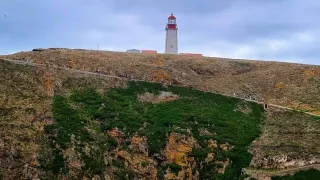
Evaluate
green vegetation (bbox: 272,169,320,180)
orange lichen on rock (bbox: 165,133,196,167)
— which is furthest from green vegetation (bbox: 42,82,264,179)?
green vegetation (bbox: 272,169,320,180)

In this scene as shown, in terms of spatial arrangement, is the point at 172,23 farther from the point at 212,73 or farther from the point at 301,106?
the point at 301,106

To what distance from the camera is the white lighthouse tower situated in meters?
98.2

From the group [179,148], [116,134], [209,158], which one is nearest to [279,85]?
[209,158]

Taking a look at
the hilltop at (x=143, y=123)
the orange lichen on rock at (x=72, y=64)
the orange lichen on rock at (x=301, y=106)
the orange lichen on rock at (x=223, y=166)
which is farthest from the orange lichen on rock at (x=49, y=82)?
the orange lichen on rock at (x=301, y=106)

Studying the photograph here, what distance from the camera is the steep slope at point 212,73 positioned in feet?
217

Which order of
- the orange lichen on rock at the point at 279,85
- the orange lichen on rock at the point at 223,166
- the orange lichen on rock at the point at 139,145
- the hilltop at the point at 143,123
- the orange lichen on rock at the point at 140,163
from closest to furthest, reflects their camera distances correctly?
the hilltop at the point at 143,123 < the orange lichen on rock at the point at 140,163 < the orange lichen on rock at the point at 223,166 < the orange lichen on rock at the point at 139,145 < the orange lichen on rock at the point at 279,85

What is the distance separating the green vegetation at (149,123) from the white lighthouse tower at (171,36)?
36267 mm

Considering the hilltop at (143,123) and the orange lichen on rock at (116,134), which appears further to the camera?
the orange lichen on rock at (116,134)

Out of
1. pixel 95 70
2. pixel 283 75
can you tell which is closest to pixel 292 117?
pixel 283 75

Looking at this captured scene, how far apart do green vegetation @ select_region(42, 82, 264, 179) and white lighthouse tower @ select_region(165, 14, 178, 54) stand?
3627 centimetres

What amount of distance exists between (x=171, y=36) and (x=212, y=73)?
25.5 meters

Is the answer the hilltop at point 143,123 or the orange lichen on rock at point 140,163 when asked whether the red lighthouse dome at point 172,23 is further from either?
the orange lichen on rock at point 140,163

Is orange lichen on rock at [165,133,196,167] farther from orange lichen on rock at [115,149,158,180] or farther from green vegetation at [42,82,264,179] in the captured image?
orange lichen on rock at [115,149,158,180]

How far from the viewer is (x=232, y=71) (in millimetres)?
77375
